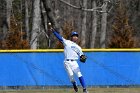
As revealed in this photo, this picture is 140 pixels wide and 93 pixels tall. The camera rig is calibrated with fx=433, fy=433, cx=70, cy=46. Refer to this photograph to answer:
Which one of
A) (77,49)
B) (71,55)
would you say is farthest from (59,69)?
(77,49)

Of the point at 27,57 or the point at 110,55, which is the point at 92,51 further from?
the point at 27,57

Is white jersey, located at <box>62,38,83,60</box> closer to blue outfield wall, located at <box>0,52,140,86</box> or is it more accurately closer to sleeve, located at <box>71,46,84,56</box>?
sleeve, located at <box>71,46,84,56</box>

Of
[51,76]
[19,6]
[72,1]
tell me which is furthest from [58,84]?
[72,1]

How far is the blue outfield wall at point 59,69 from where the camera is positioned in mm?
15570

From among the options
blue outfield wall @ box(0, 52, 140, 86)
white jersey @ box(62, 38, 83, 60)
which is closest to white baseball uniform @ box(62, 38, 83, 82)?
white jersey @ box(62, 38, 83, 60)

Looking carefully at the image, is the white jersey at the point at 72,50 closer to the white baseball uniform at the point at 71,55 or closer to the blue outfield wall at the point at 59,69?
the white baseball uniform at the point at 71,55

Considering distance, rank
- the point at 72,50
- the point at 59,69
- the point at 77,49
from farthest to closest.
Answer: the point at 59,69 → the point at 72,50 → the point at 77,49

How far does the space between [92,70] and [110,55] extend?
2.86 ft

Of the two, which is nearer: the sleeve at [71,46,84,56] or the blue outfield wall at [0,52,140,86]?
the sleeve at [71,46,84,56]

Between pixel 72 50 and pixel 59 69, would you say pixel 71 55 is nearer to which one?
pixel 72 50

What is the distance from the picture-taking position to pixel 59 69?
15.7 meters

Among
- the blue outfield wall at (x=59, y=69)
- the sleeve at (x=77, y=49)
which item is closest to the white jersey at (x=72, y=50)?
the sleeve at (x=77, y=49)

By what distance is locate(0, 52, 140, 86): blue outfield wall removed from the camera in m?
15.6

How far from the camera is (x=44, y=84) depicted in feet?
51.4
